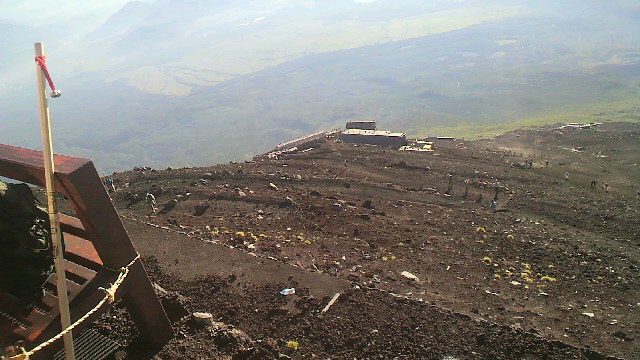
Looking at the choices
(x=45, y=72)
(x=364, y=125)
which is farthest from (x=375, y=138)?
(x=45, y=72)

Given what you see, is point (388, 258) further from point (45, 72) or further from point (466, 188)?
point (466, 188)

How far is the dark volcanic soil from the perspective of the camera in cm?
605

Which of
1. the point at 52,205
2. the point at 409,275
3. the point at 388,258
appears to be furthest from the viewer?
the point at 388,258

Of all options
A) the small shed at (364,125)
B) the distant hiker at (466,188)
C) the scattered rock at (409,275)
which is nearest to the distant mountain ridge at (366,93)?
the small shed at (364,125)

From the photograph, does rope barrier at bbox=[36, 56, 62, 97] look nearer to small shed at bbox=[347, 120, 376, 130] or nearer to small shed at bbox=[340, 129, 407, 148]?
small shed at bbox=[340, 129, 407, 148]

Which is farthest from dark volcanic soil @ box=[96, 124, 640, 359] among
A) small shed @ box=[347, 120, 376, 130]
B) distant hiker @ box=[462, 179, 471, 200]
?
small shed @ box=[347, 120, 376, 130]

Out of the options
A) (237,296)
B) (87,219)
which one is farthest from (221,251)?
(87,219)

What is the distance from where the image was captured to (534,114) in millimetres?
76812

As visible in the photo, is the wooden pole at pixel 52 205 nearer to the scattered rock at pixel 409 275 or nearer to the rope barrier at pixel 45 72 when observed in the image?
the rope barrier at pixel 45 72

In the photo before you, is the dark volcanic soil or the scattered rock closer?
the dark volcanic soil

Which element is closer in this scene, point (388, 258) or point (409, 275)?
point (409, 275)

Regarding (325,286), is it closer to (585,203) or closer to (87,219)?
(87,219)

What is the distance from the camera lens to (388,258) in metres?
9.89

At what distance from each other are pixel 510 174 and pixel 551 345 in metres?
16.2
